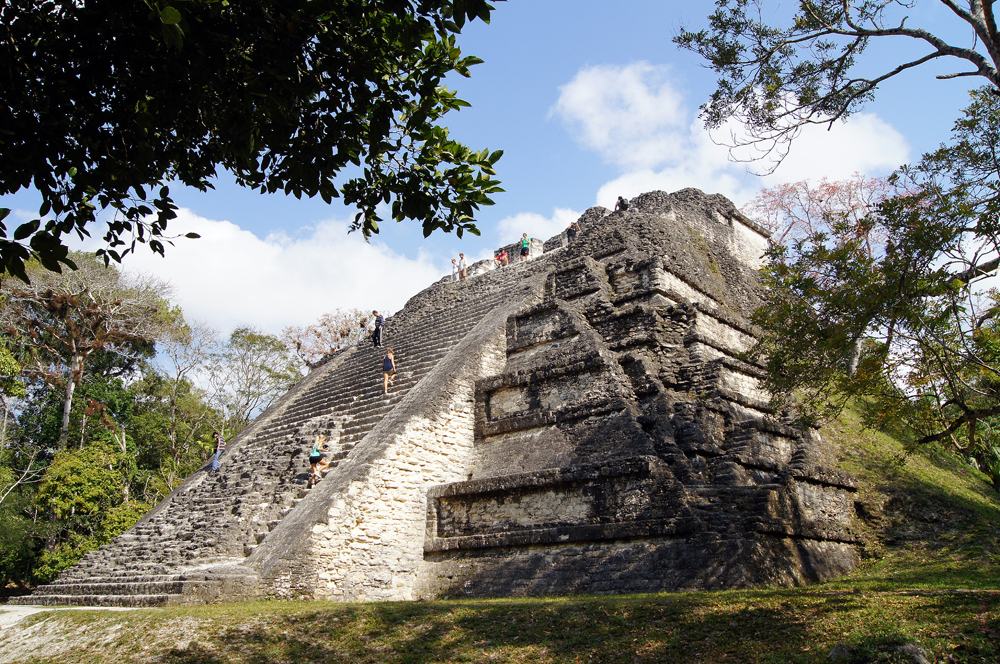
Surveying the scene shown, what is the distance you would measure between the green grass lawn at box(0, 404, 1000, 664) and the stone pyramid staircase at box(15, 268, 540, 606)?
1300mm

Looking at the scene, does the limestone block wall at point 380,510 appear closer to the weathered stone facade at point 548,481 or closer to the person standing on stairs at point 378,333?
the weathered stone facade at point 548,481

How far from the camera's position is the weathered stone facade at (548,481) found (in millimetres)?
6805

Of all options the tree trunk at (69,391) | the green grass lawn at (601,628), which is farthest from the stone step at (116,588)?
the tree trunk at (69,391)

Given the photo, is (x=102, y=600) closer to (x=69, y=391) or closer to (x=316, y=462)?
(x=316, y=462)

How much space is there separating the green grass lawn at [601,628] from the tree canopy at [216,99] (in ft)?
10.1

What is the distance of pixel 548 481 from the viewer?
303 inches

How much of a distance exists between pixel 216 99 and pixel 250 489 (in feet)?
23.6

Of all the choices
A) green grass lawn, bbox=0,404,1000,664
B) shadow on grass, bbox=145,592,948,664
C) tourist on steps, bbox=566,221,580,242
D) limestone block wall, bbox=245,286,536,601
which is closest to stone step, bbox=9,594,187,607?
green grass lawn, bbox=0,404,1000,664

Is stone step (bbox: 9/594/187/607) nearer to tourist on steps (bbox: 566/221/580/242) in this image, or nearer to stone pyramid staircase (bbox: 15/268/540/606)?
stone pyramid staircase (bbox: 15/268/540/606)

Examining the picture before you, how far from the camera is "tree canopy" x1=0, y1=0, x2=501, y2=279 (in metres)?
3.79

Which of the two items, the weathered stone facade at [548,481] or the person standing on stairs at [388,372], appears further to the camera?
the person standing on stairs at [388,372]

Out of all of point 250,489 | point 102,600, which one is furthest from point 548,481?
point 102,600

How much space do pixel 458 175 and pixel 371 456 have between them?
4.78 meters

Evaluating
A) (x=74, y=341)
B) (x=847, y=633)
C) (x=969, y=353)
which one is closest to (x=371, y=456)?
(x=847, y=633)
